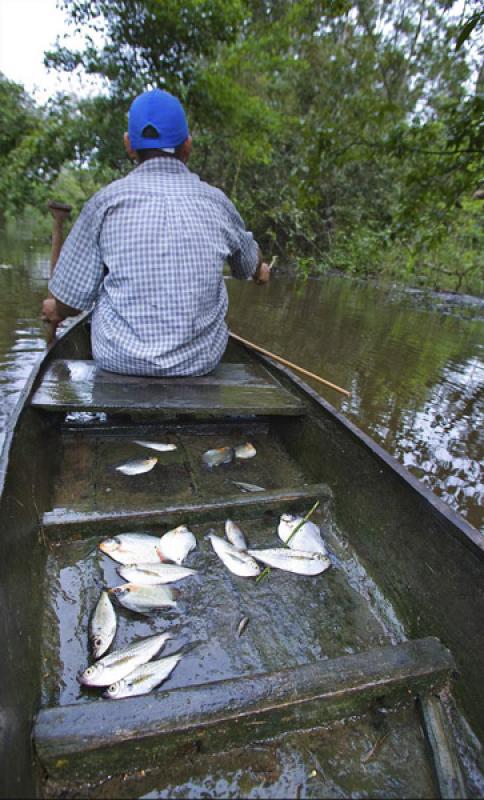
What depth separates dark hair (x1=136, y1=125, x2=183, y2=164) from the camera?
2.56 metres

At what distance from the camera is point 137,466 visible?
250 centimetres

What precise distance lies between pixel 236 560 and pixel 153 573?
351mm

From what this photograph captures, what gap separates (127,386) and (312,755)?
2.00m

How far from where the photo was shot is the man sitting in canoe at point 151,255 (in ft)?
8.29

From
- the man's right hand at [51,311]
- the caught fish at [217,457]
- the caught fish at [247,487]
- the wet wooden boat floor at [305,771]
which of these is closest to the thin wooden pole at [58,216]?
the man's right hand at [51,311]

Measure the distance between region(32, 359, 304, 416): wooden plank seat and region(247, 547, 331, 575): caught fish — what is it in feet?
2.80

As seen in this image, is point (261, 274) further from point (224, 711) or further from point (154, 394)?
point (224, 711)

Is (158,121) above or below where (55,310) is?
above

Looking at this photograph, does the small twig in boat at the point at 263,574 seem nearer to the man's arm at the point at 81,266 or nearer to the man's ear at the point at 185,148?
the man's arm at the point at 81,266

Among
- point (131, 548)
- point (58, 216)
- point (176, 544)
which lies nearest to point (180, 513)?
point (176, 544)

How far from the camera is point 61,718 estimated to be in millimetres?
1181

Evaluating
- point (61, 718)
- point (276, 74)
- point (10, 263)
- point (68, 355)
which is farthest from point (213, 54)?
point (61, 718)

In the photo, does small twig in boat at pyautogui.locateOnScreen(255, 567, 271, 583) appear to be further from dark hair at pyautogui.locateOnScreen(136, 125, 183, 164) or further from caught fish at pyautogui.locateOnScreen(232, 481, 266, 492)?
dark hair at pyautogui.locateOnScreen(136, 125, 183, 164)

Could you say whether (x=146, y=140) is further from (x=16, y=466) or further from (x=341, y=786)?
(x=341, y=786)
